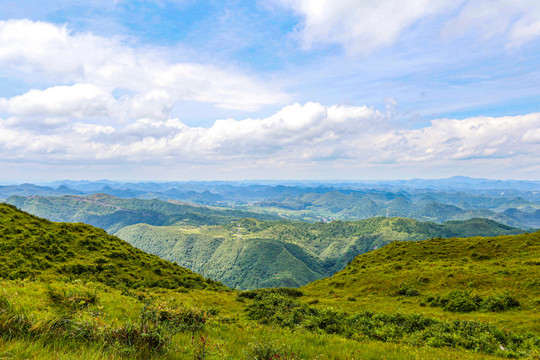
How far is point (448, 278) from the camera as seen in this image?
Result: 3072cm

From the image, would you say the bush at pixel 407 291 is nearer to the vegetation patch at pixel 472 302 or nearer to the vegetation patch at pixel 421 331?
the vegetation patch at pixel 472 302

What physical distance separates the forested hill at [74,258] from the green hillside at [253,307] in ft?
0.52

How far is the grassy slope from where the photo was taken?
2138 centimetres

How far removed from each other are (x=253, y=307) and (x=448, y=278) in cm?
2485

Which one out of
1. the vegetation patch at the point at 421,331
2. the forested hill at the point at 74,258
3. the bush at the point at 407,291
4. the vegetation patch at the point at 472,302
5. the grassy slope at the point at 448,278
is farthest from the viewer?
the bush at the point at 407,291

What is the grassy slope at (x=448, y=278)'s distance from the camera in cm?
2138

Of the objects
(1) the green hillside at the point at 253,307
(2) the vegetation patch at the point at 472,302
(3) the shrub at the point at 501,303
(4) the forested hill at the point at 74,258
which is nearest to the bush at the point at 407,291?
(1) the green hillside at the point at 253,307

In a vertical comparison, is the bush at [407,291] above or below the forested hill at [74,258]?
below

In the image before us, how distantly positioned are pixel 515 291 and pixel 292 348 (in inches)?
1099

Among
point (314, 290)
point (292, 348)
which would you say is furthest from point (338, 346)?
point (314, 290)

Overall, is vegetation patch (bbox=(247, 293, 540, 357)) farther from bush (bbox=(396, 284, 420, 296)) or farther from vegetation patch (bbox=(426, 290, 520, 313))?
bush (bbox=(396, 284, 420, 296))

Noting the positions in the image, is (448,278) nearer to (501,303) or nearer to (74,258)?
(501,303)

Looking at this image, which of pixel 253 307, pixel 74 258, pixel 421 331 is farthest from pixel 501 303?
pixel 74 258

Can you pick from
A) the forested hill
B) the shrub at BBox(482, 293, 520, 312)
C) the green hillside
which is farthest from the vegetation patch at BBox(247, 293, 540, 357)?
the forested hill
